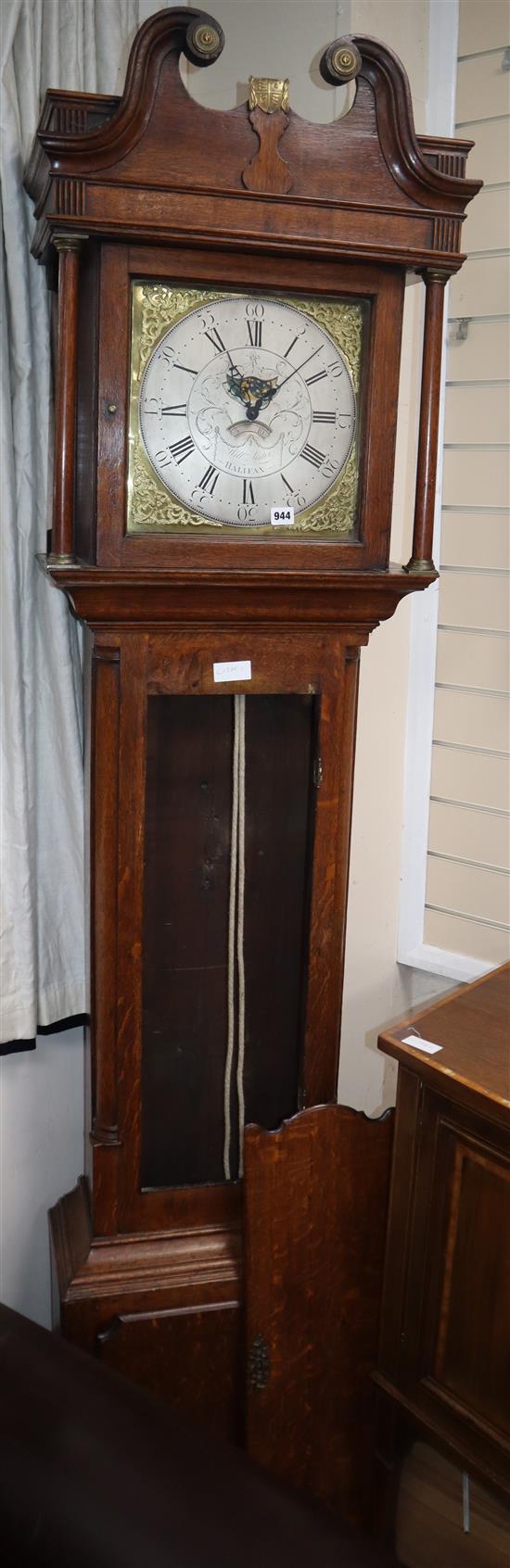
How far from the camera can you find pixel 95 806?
4.62 ft

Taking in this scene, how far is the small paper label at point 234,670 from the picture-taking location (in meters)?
1.40

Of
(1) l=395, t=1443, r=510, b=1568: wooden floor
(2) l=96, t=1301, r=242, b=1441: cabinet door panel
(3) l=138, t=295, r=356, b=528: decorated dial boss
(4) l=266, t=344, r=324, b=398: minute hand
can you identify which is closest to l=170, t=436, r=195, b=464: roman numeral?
(3) l=138, t=295, r=356, b=528: decorated dial boss

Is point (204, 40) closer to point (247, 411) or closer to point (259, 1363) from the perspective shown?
point (247, 411)

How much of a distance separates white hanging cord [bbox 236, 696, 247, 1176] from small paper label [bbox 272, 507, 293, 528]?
219 millimetres

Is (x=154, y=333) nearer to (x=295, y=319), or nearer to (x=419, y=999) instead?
(x=295, y=319)

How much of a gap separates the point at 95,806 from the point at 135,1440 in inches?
26.2

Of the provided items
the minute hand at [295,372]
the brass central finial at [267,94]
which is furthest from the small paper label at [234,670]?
the brass central finial at [267,94]

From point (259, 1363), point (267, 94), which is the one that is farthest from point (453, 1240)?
point (267, 94)

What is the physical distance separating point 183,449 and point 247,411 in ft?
0.27

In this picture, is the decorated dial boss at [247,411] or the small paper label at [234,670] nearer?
the decorated dial boss at [247,411]

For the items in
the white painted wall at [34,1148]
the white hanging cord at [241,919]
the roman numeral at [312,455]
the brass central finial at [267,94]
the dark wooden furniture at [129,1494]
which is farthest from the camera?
the white painted wall at [34,1148]

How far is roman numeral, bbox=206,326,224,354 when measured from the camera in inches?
50.8

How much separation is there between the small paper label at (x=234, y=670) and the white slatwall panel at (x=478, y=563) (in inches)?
21.1

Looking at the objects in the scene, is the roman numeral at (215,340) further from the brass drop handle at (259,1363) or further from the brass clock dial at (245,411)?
the brass drop handle at (259,1363)
